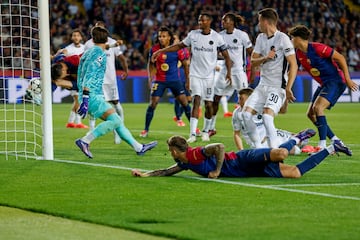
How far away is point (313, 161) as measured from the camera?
12203 mm

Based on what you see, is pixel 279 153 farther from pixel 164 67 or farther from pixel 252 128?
pixel 164 67

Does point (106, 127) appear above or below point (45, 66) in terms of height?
below

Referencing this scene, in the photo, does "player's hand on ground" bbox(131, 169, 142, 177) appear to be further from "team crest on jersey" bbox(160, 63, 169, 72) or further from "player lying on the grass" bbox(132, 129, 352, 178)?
"team crest on jersey" bbox(160, 63, 169, 72)

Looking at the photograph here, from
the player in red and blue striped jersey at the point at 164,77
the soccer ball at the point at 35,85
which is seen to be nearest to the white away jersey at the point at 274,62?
the soccer ball at the point at 35,85

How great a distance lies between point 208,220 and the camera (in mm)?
9312

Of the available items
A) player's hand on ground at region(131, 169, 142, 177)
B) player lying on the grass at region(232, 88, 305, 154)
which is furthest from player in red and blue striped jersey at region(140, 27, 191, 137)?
player's hand on ground at region(131, 169, 142, 177)

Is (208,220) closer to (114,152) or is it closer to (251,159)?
(251,159)

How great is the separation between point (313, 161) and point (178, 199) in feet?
7.27

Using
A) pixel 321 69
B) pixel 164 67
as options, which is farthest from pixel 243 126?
pixel 164 67

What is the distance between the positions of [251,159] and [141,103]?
78.2 feet

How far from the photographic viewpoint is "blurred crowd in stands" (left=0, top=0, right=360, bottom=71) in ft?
128

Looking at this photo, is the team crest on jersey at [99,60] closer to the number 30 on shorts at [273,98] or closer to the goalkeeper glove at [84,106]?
the goalkeeper glove at [84,106]

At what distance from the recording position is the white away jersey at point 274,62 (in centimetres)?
1488

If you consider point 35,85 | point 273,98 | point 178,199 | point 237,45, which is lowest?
point 178,199
